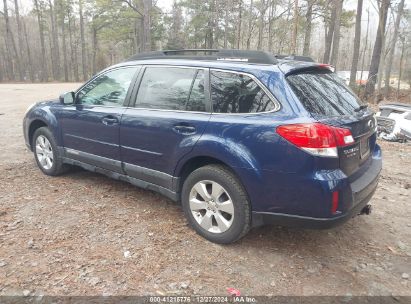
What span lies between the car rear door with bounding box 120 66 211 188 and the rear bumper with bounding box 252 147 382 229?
0.97 metres

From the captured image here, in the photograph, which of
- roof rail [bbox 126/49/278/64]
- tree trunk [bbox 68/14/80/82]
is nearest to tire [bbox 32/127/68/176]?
roof rail [bbox 126/49/278/64]

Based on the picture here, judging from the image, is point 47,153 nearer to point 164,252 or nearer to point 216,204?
point 164,252

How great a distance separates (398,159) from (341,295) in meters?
4.71

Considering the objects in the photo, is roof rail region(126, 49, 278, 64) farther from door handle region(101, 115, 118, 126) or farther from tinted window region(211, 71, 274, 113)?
door handle region(101, 115, 118, 126)

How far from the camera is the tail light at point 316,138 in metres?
2.79

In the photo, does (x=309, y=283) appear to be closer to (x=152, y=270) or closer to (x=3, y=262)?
(x=152, y=270)

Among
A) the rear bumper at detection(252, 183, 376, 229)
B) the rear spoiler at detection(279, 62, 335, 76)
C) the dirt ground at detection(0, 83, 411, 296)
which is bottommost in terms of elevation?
the dirt ground at detection(0, 83, 411, 296)

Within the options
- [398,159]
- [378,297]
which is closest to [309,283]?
[378,297]

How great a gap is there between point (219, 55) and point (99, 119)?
167 centimetres

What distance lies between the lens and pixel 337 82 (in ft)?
11.7

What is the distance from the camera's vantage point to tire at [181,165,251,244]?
3201 mm

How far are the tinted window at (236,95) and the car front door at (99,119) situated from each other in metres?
1.25

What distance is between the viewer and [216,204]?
3.38 m

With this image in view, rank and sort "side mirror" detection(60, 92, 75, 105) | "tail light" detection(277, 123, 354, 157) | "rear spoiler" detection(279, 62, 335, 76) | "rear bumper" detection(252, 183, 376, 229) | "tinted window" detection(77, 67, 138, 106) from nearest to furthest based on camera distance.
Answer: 1. "tail light" detection(277, 123, 354, 157)
2. "rear bumper" detection(252, 183, 376, 229)
3. "rear spoiler" detection(279, 62, 335, 76)
4. "tinted window" detection(77, 67, 138, 106)
5. "side mirror" detection(60, 92, 75, 105)
